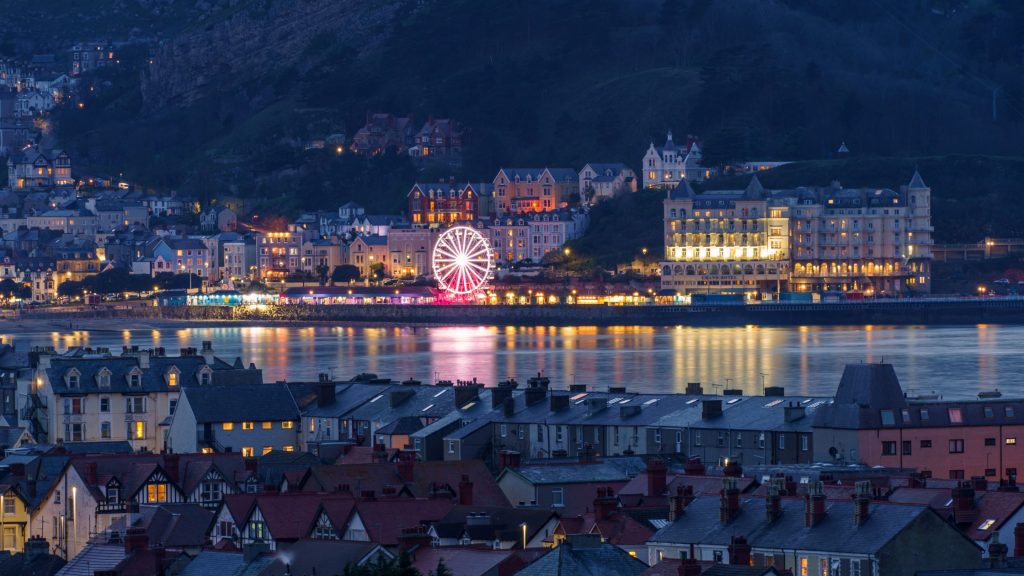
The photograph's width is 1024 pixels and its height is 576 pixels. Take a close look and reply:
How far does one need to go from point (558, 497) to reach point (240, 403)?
11.1 m

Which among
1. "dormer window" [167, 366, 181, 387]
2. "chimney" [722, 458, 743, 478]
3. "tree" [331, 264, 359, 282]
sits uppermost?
"tree" [331, 264, 359, 282]

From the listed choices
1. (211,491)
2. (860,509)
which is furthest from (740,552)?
(211,491)

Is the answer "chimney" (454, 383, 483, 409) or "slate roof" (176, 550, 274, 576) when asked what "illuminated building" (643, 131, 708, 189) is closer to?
"chimney" (454, 383, 483, 409)

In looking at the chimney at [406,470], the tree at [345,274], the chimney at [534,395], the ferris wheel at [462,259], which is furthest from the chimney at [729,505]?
the tree at [345,274]

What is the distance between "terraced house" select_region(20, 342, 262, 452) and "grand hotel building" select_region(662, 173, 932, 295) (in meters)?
99.8

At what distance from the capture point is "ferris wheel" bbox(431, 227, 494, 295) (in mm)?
129875

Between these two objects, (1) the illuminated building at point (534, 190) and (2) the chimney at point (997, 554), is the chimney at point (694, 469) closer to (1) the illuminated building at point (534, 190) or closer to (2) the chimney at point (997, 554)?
(2) the chimney at point (997, 554)

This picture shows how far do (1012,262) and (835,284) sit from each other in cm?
1093

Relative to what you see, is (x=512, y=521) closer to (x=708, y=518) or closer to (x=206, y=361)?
(x=708, y=518)

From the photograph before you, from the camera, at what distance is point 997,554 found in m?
23.3

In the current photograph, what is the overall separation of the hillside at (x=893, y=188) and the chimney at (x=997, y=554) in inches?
4826

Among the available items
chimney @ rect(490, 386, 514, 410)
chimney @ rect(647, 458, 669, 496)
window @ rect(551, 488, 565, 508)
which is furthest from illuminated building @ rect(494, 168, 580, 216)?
chimney @ rect(647, 458, 669, 496)

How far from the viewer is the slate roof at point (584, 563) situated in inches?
865

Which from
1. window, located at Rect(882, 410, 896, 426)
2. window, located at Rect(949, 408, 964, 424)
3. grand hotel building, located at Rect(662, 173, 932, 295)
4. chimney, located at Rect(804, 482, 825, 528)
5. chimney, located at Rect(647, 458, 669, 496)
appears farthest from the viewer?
grand hotel building, located at Rect(662, 173, 932, 295)
